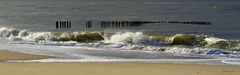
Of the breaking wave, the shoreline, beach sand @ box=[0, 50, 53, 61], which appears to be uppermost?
the shoreline

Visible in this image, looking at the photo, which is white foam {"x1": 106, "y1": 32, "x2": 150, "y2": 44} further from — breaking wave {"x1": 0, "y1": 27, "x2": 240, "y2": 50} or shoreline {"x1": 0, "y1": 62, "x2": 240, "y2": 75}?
shoreline {"x1": 0, "y1": 62, "x2": 240, "y2": 75}

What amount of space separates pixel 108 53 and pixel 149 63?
493cm

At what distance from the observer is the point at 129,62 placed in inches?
797

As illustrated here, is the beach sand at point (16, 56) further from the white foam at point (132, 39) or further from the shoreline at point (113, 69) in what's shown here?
the white foam at point (132, 39)

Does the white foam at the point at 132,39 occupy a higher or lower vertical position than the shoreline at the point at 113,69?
lower

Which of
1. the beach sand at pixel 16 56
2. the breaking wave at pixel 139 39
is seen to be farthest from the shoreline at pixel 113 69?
the breaking wave at pixel 139 39

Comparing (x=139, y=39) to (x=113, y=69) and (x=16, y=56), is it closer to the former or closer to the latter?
(x=16, y=56)

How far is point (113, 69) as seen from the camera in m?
17.4

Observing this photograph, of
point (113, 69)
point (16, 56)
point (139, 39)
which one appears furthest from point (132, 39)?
point (113, 69)

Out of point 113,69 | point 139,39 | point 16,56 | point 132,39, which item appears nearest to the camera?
point 113,69

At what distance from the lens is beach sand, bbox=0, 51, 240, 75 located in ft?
53.9

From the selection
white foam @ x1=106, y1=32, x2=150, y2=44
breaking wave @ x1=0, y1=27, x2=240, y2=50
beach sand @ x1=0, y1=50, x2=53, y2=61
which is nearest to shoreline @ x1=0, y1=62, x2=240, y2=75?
beach sand @ x1=0, y1=50, x2=53, y2=61

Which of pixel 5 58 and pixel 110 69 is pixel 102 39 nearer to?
pixel 5 58

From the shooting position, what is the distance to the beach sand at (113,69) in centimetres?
1642
